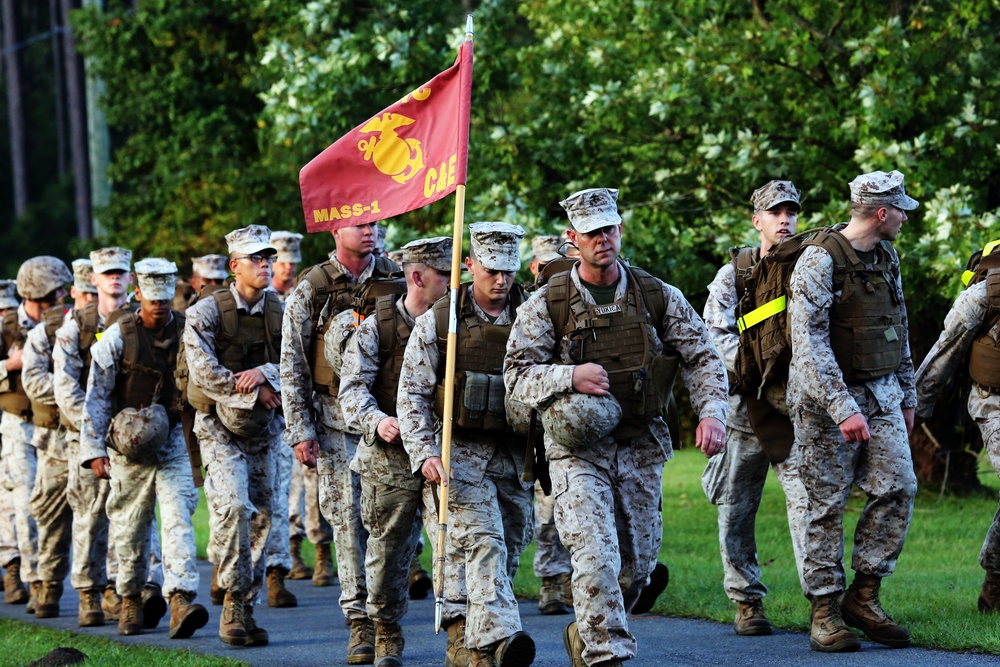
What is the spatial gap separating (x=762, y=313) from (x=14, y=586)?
7.63 metres

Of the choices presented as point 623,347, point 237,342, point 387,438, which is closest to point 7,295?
point 237,342

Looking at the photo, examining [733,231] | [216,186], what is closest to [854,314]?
[733,231]

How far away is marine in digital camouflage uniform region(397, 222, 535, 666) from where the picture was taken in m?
7.96

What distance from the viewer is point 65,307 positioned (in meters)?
12.9

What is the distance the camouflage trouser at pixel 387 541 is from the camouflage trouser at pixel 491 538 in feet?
1.81

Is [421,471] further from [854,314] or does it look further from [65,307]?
[65,307]

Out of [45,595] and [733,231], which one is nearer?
[45,595]

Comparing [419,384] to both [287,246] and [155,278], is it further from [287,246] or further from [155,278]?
[287,246]

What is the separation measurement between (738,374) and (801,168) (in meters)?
6.45

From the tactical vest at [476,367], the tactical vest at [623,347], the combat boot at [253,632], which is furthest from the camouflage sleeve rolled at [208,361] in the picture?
the tactical vest at [623,347]

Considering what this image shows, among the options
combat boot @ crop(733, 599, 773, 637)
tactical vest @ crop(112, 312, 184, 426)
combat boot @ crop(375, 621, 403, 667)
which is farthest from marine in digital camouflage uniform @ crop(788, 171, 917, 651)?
tactical vest @ crop(112, 312, 184, 426)

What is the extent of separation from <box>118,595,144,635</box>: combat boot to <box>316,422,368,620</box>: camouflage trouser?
204 centimetres

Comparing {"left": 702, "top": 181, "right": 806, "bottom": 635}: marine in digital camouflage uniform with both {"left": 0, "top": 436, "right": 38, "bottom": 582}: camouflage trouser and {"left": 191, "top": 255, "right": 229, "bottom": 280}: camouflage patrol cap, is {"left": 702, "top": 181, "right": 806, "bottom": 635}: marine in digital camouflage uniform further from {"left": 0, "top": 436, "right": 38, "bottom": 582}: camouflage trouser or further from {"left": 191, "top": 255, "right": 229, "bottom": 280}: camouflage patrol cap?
{"left": 0, "top": 436, "right": 38, "bottom": 582}: camouflage trouser

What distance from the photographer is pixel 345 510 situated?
968cm
